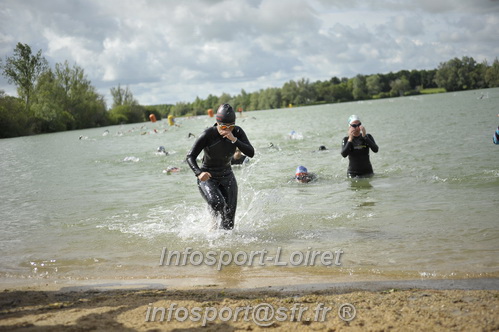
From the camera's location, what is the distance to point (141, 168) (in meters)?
18.3

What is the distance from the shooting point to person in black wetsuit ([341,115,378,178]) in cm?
1029

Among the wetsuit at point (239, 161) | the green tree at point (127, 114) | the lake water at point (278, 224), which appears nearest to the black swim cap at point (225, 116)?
the lake water at point (278, 224)

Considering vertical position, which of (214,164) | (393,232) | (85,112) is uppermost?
(85,112)

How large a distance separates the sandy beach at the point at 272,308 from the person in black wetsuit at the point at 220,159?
2.23 meters

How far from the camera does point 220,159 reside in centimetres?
691

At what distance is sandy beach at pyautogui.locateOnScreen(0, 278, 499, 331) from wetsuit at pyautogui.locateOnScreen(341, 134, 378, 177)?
6.03m

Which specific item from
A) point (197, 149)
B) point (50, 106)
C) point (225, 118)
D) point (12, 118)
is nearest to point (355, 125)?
point (225, 118)

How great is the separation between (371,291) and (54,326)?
2.93m

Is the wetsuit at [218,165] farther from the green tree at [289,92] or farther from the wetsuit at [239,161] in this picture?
the green tree at [289,92]

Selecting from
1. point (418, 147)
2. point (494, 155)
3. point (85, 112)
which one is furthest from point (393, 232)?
point (85, 112)

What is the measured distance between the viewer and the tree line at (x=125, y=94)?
7375 cm

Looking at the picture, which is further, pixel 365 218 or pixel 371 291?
pixel 365 218

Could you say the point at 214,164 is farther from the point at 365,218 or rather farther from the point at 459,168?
the point at 459,168

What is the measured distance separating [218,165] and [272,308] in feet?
10.9
